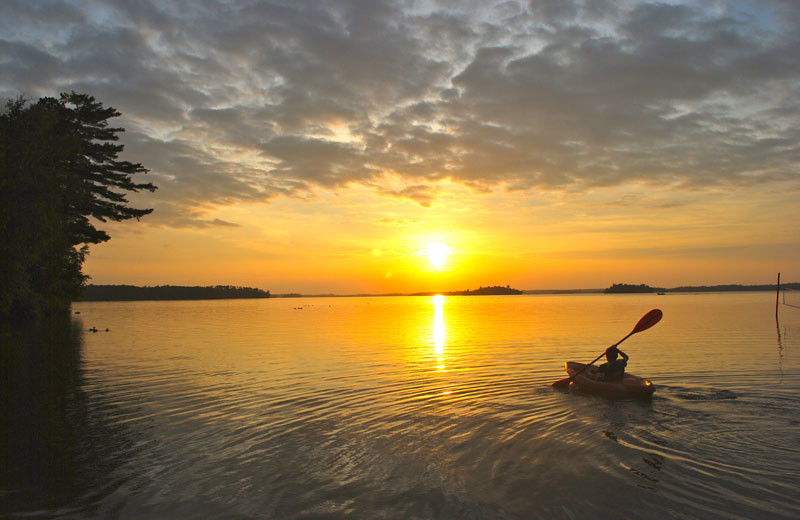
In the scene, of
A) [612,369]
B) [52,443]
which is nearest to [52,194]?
[52,443]

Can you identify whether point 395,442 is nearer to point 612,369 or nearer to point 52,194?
→ point 612,369

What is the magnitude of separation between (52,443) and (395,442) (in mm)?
A: 7457

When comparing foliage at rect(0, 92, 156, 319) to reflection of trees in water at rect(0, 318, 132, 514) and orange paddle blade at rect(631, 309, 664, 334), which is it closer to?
reflection of trees in water at rect(0, 318, 132, 514)

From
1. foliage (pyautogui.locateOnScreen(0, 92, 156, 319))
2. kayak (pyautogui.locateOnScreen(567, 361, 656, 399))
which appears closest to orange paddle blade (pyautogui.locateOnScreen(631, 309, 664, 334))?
kayak (pyautogui.locateOnScreen(567, 361, 656, 399))

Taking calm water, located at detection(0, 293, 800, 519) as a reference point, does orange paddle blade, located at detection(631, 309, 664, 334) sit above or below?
above

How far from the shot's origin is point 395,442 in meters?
10.9

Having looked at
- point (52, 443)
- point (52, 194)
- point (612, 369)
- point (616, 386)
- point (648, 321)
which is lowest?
point (52, 443)

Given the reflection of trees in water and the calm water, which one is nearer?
the calm water

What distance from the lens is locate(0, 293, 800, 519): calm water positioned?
306 inches

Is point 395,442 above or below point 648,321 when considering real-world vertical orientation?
below

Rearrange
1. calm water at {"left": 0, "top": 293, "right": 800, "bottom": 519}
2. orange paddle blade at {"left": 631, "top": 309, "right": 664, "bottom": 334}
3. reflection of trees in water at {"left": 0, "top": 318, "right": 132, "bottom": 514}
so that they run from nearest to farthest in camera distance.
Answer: calm water at {"left": 0, "top": 293, "right": 800, "bottom": 519} < reflection of trees in water at {"left": 0, "top": 318, "right": 132, "bottom": 514} < orange paddle blade at {"left": 631, "top": 309, "right": 664, "bottom": 334}

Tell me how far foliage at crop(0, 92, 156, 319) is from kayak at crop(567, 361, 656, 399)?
3023 centimetres

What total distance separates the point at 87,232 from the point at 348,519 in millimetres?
43580

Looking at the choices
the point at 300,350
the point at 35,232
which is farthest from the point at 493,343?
the point at 35,232
